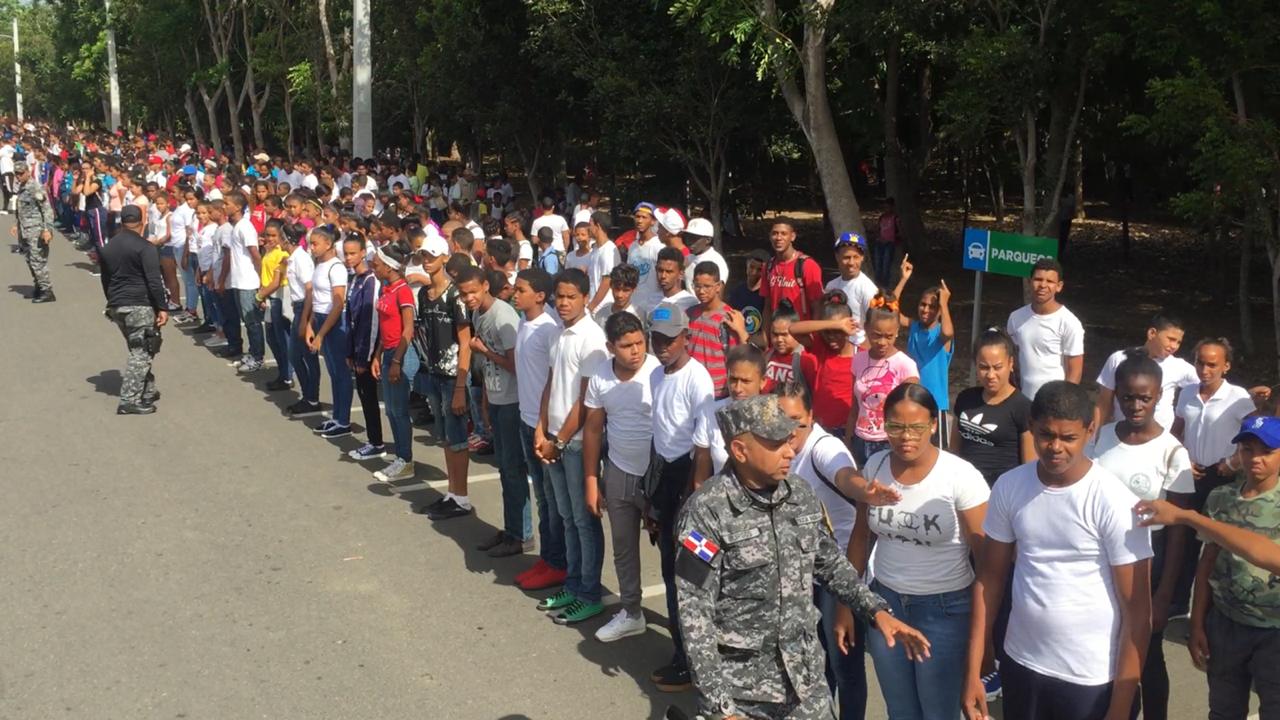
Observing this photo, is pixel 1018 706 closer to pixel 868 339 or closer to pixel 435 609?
pixel 868 339

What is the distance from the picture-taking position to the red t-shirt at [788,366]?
6758 millimetres

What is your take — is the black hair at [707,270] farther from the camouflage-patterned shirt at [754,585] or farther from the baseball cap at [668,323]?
the camouflage-patterned shirt at [754,585]

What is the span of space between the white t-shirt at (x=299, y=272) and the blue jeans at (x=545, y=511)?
4.55 meters

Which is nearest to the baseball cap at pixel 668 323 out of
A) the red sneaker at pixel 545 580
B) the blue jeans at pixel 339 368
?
the red sneaker at pixel 545 580

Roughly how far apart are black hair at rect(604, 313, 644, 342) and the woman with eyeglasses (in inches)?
66.3

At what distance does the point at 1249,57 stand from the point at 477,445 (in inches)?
288

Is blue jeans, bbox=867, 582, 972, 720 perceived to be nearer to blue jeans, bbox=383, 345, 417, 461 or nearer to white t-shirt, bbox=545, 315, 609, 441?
white t-shirt, bbox=545, 315, 609, 441

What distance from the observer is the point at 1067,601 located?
384cm

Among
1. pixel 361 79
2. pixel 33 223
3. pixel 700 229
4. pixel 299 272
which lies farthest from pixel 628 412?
pixel 361 79

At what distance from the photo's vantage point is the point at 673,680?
5613 millimetres

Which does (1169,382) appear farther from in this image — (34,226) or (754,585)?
(34,226)

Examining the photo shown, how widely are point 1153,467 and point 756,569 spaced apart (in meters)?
2.08

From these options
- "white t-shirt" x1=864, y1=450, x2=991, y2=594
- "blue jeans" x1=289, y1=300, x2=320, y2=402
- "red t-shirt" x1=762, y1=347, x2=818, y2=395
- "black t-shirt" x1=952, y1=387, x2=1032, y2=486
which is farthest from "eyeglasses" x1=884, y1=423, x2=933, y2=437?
"blue jeans" x1=289, y1=300, x2=320, y2=402

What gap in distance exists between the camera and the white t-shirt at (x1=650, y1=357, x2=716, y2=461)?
212 inches
